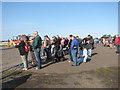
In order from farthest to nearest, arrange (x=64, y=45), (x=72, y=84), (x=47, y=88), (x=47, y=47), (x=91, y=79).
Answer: (x=64, y=45) < (x=47, y=47) < (x=91, y=79) < (x=72, y=84) < (x=47, y=88)

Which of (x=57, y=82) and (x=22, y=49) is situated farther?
(x=22, y=49)

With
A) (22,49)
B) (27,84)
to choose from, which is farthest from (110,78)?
(22,49)

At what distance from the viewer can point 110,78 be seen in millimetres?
4844

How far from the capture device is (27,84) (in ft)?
14.2

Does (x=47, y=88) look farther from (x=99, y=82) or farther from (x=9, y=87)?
(x=99, y=82)

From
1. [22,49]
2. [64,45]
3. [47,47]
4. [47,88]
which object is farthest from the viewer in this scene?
[64,45]

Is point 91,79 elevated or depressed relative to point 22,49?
depressed

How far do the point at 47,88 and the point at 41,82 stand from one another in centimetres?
61

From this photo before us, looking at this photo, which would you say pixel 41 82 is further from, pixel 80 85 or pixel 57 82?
pixel 80 85

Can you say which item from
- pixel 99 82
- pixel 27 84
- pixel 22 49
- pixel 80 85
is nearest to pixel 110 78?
pixel 99 82

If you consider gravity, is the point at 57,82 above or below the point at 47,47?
below

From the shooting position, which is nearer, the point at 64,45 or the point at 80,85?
the point at 80,85

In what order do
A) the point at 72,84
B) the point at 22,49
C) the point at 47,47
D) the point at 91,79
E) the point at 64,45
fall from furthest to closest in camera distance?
the point at 64,45 → the point at 47,47 → the point at 22,49 → the point at 91,79 → the point at 72,84

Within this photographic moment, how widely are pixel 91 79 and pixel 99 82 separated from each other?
0.40 meters
